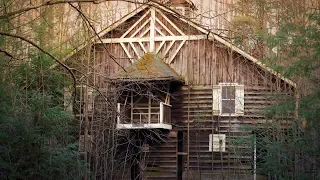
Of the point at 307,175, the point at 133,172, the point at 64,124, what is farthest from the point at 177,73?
the point at 307,175

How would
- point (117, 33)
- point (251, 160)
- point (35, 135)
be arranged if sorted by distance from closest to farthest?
point (35, 135)
point (251, 160)
point (117, 33)

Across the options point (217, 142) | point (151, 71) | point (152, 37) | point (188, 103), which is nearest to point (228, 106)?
point (217, 142)

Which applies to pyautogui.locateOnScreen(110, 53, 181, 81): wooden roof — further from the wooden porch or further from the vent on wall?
the vent on wall

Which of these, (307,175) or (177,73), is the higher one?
(177,73)

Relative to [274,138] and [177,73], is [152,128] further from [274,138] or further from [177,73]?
[274,138]

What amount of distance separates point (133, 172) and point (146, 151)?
7.84ft

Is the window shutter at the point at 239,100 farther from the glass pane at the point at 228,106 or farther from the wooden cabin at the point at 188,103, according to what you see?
the glass pane at the point at 228,106

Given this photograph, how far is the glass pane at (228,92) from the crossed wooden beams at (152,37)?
2.56 m

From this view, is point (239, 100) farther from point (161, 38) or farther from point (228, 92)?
point (161, 38)

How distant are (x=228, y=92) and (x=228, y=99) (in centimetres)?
32

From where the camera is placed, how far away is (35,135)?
55.4ft

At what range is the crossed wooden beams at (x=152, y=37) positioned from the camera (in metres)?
25.8

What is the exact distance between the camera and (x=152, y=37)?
26.0m

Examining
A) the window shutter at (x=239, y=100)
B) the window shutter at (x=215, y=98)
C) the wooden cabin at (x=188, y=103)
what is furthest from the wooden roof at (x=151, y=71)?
the window shutter at (x=239, y=100)
